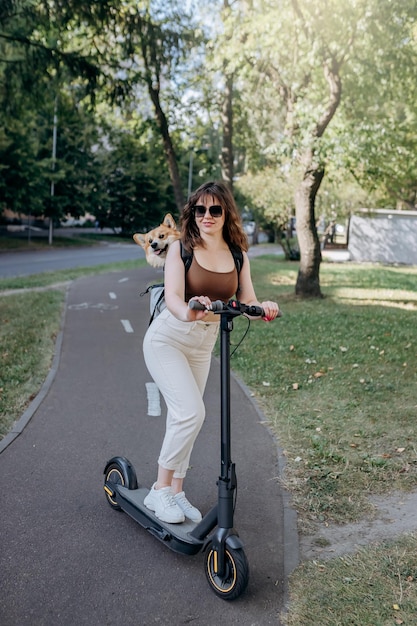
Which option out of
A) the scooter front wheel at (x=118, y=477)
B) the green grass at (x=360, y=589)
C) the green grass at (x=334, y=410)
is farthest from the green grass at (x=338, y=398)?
the scooter front wheel at (x=118, y=477)

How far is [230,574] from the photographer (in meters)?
3.31

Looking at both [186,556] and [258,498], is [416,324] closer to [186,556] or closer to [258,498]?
[258,498]

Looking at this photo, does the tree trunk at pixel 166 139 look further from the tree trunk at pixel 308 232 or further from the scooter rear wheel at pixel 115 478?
the scooter rear wheel at pixel 115 478

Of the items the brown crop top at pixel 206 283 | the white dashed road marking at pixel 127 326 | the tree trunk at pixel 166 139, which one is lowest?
the white dashed road marking at pixel 127 326

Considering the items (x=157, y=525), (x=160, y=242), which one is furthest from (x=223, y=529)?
(x=160, y=242)

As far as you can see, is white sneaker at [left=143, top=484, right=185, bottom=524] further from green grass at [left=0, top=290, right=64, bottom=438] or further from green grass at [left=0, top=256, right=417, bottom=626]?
green grass at [left=0, top=290, right=64, bottom=438]

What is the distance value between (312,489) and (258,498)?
0.42 meters

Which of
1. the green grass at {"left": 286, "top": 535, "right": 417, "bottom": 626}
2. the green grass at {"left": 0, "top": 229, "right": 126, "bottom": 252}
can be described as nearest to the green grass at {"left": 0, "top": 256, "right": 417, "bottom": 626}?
the green grass at {"left": 286, "top": 535, "right": 417, "bottom": 626}

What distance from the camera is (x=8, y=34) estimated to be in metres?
13.7

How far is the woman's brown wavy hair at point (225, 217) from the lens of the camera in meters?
3.74

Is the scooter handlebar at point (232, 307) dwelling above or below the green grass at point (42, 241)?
above

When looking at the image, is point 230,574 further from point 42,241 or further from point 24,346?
point 42,241

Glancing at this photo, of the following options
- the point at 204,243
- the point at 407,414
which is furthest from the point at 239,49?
the point at 204,243

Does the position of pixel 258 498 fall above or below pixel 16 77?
below
